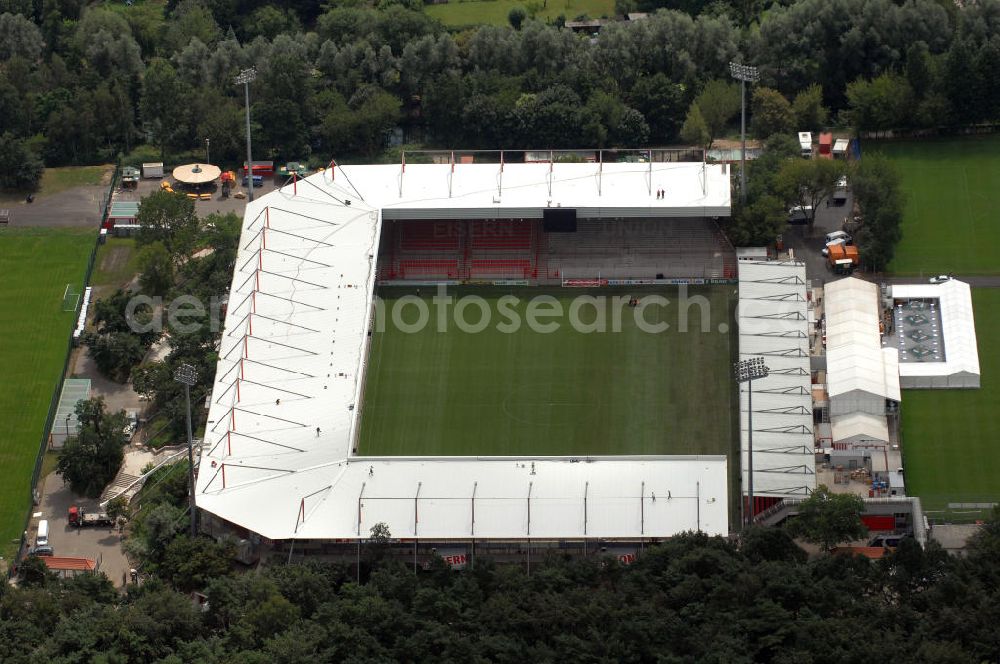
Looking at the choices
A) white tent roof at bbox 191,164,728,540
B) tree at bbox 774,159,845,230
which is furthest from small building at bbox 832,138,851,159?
white tent roof at bbox 191,164,728,540

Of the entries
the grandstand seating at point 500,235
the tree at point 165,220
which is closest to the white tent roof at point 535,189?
the grandstand seating at point 500,235

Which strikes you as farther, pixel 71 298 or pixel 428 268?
pixel 71 298

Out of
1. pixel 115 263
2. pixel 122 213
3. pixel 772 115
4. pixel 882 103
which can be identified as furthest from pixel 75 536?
pixel 882 103

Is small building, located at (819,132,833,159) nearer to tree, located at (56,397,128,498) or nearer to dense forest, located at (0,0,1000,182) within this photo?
dense forest, located at (0,0,1000,182)

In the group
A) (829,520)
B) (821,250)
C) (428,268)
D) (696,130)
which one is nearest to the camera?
(829,520)

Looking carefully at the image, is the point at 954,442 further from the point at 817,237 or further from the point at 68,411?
the point at 68,411
